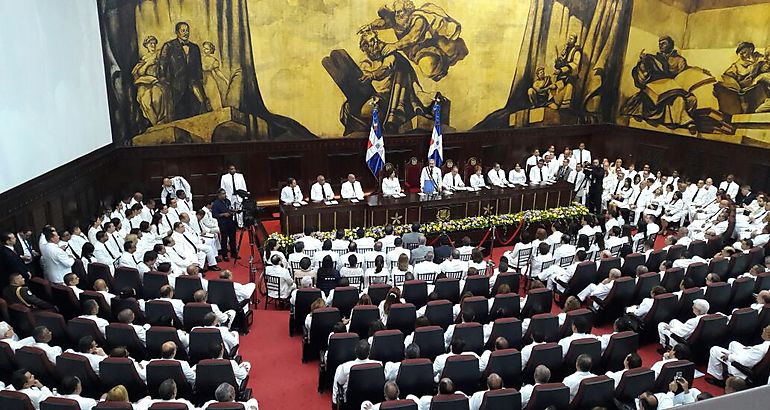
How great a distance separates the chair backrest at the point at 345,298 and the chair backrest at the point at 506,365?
2607 millimetres

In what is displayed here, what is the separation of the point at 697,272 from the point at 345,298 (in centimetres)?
646

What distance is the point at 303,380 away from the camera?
24.9 ft

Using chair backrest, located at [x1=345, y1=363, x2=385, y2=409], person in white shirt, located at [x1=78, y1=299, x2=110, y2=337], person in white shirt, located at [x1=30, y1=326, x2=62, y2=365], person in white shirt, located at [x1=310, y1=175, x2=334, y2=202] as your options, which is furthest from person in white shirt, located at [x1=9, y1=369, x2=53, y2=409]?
person in white shirt, located at [x1=310, y1=175, x2=334, y2=202]

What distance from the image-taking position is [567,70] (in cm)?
1917

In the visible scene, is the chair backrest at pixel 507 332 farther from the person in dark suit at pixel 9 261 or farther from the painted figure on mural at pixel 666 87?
the painted figure on mural at pixel 666 87

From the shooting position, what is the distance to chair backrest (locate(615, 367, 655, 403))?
6020 mm

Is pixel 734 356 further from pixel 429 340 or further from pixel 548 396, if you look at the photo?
pixel 429 340

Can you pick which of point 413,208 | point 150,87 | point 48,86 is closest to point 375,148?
point 413,208

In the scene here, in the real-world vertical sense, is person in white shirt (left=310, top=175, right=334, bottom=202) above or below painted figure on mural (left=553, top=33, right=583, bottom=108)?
below

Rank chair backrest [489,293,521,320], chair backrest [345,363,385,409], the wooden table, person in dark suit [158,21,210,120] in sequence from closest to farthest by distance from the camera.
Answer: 1. chair backrest [345,363,385,409]
2. chair backrest [489,293,521,320]
3. the wooden table
4. person in dark suit [158,21,210,120]

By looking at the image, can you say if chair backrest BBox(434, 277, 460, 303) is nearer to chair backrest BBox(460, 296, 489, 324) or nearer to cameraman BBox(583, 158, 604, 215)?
chair backrest BBox(460, 296, 489, 324)

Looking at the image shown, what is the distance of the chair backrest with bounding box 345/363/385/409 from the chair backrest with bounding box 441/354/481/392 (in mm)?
837

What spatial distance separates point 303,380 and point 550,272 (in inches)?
216

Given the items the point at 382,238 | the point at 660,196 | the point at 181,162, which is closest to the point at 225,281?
the point at 382,238
